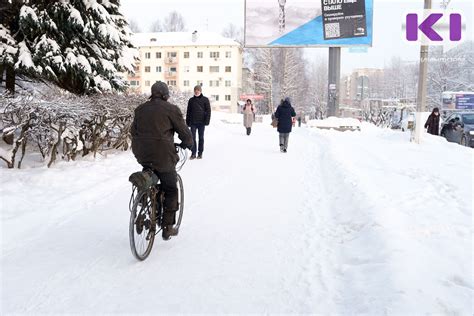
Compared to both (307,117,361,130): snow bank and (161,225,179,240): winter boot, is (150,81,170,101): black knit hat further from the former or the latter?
(307,117,361,130): snow bank

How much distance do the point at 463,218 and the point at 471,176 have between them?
3.76 meters

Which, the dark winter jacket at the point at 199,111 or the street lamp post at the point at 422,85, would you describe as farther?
the street lamp post at the point at 422,85

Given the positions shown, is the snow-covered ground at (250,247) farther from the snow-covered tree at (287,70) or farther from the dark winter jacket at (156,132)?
the snow-covered tree at (287,70)

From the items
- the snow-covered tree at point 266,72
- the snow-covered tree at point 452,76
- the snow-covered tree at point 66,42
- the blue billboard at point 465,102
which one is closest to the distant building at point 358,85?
the snow-covered tree at point 452,76

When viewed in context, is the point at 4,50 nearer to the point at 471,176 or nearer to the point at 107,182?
the point at 107,182

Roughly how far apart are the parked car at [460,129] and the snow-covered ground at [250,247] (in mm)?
10399

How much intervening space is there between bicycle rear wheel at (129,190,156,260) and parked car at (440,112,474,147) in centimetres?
1692

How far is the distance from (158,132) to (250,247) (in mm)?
1616

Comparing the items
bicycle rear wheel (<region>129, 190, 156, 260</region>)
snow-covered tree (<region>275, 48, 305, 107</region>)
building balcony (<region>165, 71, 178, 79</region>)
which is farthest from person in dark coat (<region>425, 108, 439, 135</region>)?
building balcony (<region>165, 71, 178, 79</region>)

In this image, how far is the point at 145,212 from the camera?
15.5 feet

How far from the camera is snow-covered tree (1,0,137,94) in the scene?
1029 cm

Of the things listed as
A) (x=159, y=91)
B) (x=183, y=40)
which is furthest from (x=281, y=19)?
(x=183, y=40)

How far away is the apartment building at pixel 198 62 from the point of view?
79.6 metres

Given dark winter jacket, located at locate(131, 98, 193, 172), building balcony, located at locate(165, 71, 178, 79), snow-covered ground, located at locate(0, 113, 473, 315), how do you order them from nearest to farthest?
snow-covered ground, located at locate(0, 113, 473, 315) < dark winter jacket, located at locate(131, 98, 193, 172) < building balcony, located at locate(165, 71, 178, 79)
